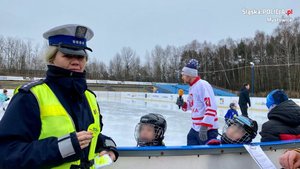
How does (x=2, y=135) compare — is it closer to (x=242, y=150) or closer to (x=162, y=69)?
(x=242, y=150)

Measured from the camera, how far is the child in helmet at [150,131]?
8.52 ft

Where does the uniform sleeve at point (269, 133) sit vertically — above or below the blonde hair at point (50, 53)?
below

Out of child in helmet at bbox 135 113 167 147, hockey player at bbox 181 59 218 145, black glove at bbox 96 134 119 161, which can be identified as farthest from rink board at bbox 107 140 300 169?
hockey player at bbox 181 59 218 145

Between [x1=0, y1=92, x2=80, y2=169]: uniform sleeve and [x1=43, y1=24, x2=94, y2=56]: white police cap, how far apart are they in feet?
0.89

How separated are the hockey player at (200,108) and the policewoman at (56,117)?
7.68 ft

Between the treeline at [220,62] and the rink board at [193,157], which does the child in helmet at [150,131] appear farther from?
the treeline at [220,62]

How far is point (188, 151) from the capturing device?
86.7 inches

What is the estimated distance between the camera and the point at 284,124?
271 cm

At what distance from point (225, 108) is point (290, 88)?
26.6 m

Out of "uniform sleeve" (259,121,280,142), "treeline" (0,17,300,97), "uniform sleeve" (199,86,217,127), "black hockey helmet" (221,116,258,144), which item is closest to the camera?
"black hockey helmet" (221,116,258,144)

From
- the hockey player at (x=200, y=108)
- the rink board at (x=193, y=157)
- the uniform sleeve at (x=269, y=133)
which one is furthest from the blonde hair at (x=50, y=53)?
the hockey player at (x=200, y=108)

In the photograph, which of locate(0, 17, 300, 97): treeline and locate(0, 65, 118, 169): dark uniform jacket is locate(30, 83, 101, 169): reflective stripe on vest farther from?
locate(0, 17, 300, 97): treeline

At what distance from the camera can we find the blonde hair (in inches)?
55.8

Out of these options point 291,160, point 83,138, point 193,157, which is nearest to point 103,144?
point 83,138
